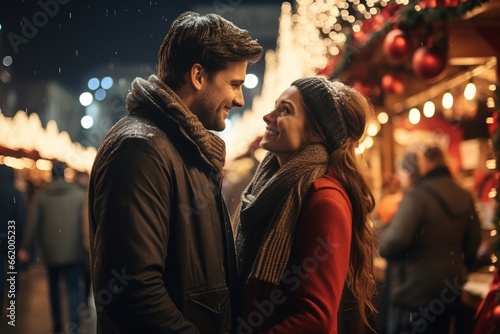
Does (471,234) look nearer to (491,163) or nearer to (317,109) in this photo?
(491,163)

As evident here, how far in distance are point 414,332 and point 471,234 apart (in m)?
1.06

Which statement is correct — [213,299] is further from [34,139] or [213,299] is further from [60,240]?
[34,139]

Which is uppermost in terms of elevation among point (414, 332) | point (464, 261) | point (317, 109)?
point (317, 109)

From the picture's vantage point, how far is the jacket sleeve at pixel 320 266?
101 inches

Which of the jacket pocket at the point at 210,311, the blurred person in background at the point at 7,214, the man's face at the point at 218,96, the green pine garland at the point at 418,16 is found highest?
the green pine garland at the point at 418,16

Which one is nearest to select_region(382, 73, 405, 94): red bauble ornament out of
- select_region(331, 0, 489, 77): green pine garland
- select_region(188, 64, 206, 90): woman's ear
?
select_region(331, 0, 489, 77): green pine garland

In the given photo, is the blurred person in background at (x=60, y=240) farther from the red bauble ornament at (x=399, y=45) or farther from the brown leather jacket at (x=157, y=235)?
the brown leather jacket at (x=157, y=235)

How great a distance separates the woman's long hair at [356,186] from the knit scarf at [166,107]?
2.06 feet

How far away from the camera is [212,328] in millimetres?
2580

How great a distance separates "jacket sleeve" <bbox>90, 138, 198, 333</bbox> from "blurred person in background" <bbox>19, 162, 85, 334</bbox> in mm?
5798

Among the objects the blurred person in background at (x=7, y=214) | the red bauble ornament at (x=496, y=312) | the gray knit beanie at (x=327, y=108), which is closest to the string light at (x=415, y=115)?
the red bauble ornament at (x=496, y=312)

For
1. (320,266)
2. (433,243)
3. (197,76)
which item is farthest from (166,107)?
(433,243)

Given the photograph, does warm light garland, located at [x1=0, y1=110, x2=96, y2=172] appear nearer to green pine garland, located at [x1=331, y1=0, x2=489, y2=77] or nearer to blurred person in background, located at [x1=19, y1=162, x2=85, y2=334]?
blurred person in background, located at [x1=19, y1=162, x2=85, y2=334]

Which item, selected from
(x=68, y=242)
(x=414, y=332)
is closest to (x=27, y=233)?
(x=68, y=242)
